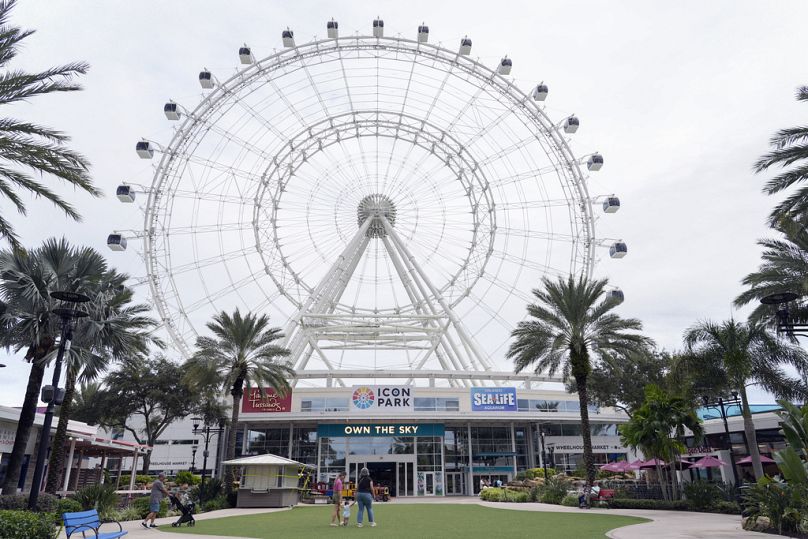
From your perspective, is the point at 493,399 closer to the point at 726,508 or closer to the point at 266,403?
the point at 266,403

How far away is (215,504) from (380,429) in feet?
54.5

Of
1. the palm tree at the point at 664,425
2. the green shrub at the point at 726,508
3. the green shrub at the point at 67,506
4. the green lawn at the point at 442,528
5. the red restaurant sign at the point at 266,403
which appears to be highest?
the red restaurant sign at the point at 266,403

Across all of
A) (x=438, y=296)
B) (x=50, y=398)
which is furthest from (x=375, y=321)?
(x=50, y=398)

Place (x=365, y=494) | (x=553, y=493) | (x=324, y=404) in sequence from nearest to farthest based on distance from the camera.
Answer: (x=365, y=494)
(x=553, y=493)
(x=324, y=404)

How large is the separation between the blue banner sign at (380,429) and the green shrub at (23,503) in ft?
83.2

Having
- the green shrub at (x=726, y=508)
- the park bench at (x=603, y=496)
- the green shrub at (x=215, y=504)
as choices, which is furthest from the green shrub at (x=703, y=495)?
the green shrub at (x=215, y=504)

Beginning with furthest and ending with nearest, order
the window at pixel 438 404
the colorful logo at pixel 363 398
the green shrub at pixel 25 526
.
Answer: the window at pixel 438 404 < the colorful logo at pixel 363 398 < the green shrub at pixel 25 526

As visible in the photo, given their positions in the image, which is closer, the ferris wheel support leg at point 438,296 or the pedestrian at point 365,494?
the pedestrian at point 365,494

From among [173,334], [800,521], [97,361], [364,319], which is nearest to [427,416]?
[364,319]

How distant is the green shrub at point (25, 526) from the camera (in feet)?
33.1

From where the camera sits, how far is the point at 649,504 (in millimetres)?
24578

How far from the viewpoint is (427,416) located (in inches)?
1649

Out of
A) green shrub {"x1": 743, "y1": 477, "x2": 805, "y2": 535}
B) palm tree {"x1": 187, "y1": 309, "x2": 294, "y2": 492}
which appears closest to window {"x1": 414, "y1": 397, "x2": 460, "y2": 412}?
palm tree {"x1": 187, "y1": 309, "x2": 294, "y2": 492}

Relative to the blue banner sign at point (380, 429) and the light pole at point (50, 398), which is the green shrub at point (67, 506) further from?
the blue banner sign at point (380, 429)
